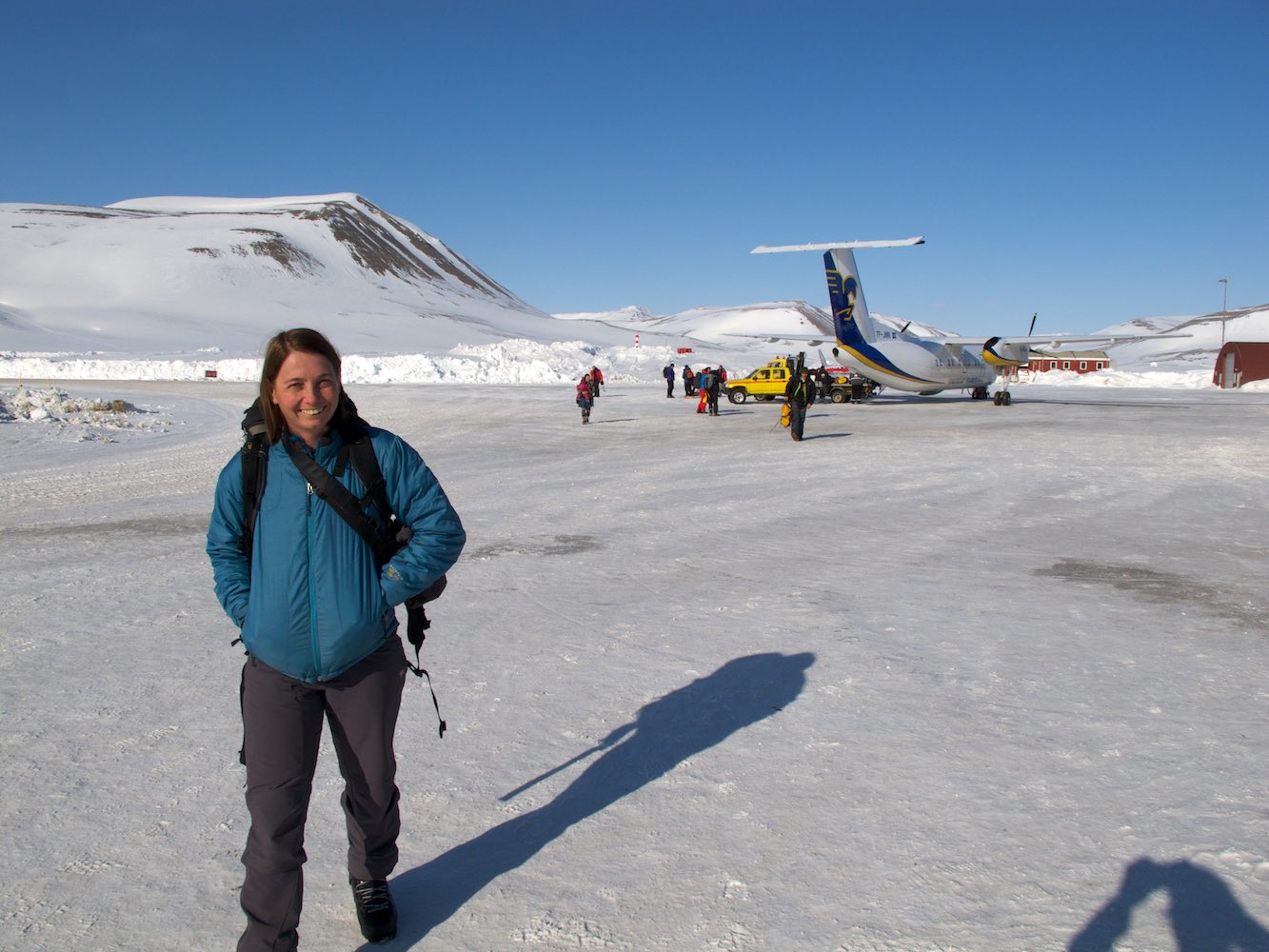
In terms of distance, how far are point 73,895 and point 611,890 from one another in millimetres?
1835

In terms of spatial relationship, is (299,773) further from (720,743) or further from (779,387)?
(779,387)

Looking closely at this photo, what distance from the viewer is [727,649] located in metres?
5.87

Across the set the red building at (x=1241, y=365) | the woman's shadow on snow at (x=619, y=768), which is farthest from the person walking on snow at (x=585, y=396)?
the red building at (x=1241, y=365)

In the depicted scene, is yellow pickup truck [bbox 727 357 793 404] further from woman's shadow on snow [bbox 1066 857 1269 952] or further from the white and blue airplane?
woman's shadow on snow [bbox 1066 857 1269 952]

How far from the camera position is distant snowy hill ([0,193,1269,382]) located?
69688 millimetres

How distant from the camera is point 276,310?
128m

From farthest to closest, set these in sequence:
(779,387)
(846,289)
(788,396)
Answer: (779,387), (846,289), (788,396)

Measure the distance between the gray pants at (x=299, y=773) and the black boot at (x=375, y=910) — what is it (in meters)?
0.03

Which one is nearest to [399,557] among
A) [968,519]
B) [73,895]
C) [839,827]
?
[73,895]

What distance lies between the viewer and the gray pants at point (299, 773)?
2.86 m

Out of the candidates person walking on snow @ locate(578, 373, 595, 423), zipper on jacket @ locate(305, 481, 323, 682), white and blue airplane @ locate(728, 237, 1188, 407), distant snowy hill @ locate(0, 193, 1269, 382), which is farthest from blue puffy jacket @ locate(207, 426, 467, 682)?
distant snowy hill @ locate(0, 193, 1269, 382)

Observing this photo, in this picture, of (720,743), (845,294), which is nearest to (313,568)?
(720,743)

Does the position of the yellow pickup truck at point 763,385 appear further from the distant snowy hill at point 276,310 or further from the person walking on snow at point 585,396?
the distant snowy hill at point 276,310

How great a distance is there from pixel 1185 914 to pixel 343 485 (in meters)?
3.07
